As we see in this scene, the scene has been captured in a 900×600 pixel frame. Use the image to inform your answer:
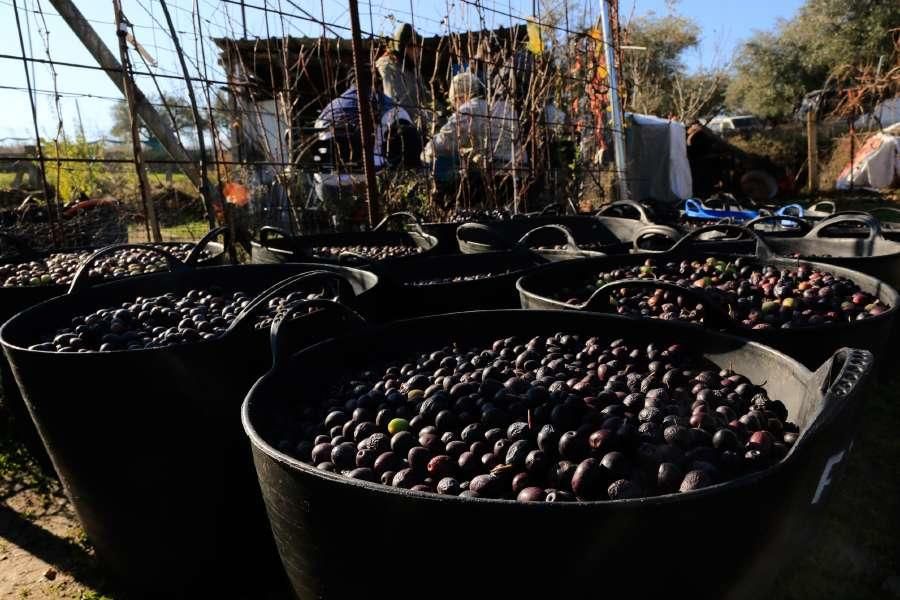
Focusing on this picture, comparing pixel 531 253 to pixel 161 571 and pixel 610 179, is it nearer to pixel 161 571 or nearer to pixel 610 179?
pixel 161 571

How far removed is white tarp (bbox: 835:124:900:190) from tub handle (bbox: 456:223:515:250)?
13437 mm

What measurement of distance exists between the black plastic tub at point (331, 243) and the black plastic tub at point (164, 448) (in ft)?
3.08

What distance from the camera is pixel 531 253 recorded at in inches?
108

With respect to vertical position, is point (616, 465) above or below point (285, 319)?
below

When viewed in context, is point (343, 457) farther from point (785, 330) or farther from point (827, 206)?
point (827, 206)

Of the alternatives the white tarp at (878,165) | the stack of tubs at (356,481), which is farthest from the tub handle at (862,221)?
the white tarp at (878,165)

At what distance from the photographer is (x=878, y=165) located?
13.6 meters

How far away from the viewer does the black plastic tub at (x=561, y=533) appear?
72 centimetres

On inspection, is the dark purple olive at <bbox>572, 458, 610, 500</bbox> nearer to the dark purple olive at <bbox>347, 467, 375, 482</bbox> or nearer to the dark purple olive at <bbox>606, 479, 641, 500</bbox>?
the dark purple olive at <bbox>606, 479, 641, 500</bbox>

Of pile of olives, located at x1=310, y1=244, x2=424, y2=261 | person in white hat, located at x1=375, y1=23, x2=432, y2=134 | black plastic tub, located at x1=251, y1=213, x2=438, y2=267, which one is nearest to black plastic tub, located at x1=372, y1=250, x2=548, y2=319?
black plastic tub, located at x1=251, y1=213, x2=438, y2=267

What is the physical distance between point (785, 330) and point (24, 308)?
2475 mm

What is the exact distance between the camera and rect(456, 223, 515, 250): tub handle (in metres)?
2.71

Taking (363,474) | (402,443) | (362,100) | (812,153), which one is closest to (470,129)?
(362,100)

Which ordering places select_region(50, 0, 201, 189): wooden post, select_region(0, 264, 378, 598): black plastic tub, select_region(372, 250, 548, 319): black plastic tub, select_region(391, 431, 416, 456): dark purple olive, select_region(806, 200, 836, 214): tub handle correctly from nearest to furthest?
select_region(391, 431, 416, 456): dark purple olive
select_region(0, 264, 378, 598): black plastic tub
select_region(372, 250, 548, 319): black plastic tub
select_region(50, 0, 201, 189): wooden post
select_region(806, 200, 836, 214): tub handle
